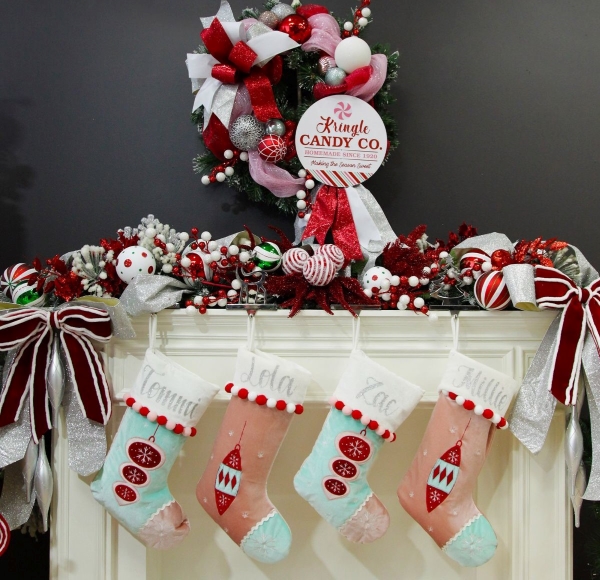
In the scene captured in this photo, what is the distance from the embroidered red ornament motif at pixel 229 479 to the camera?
135cm

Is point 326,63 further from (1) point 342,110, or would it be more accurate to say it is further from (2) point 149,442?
(2) point 149,442

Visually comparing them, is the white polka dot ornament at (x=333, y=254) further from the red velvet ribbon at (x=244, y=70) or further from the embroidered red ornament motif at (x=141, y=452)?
the embroidered red ornament motif at (x=141, y=452)

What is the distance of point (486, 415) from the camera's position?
136 cm

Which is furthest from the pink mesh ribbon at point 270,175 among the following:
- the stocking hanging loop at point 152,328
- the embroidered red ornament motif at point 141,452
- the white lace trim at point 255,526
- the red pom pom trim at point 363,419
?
the white lace trim at point 255,526

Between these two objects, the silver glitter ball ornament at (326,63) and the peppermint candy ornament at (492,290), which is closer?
the peppermint candy ornament at (492,290)

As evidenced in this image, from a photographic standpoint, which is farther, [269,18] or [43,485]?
[269,18]

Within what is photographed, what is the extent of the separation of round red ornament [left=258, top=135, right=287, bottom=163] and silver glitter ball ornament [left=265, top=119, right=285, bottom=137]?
1cm

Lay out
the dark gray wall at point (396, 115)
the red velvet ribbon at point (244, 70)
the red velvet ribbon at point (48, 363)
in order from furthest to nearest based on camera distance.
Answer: the dark gray wall at point (396, 115) < the red velvet ribbon at point (244, 70) < the red velvet ribbon at point (48, 363)

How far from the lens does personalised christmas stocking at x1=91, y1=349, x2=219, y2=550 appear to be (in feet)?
4.38

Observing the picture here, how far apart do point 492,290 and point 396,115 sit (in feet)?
2.25

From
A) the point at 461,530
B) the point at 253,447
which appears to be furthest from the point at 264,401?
the point at 461,530

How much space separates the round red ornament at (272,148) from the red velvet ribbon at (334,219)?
152 mm

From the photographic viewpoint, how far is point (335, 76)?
59.5 inches

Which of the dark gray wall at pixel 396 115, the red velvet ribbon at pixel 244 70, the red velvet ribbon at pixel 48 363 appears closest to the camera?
the red velvet ribbon at pixel 48 363
